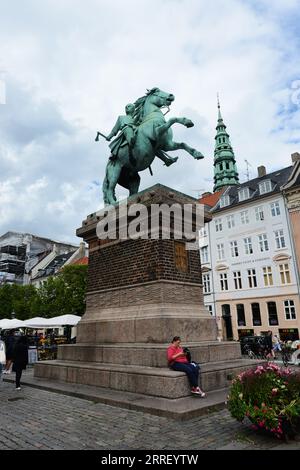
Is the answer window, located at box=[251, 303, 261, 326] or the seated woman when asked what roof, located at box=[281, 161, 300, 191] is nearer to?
window, located at box=[251, 303, 261, 326]

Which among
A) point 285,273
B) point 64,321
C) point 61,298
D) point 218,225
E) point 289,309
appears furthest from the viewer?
point 218,225

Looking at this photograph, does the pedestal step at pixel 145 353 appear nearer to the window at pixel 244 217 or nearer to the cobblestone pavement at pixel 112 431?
the cobblestone pavement at pixel 112 431

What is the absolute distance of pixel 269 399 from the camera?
4.93 metres

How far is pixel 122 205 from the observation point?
10.6m

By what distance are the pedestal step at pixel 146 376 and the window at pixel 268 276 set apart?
28095 mm

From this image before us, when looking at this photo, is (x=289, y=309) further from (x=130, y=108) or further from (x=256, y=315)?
(x=130, y=108)

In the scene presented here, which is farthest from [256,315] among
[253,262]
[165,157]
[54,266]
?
[54,266]

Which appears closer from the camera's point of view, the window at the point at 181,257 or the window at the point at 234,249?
the window at the point at 181,257

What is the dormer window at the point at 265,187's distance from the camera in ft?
124

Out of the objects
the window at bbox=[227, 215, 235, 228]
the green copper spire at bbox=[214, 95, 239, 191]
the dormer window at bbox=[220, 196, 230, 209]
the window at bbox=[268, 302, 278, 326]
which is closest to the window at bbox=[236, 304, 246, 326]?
the window at bbox=[268, 302, 278, 326]

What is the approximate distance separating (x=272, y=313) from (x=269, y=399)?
32.3m

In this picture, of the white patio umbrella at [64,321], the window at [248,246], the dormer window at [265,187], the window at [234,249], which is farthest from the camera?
the window at [234,249]

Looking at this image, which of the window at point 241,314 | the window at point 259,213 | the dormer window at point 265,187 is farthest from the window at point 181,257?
the dormer window at point 265,187
